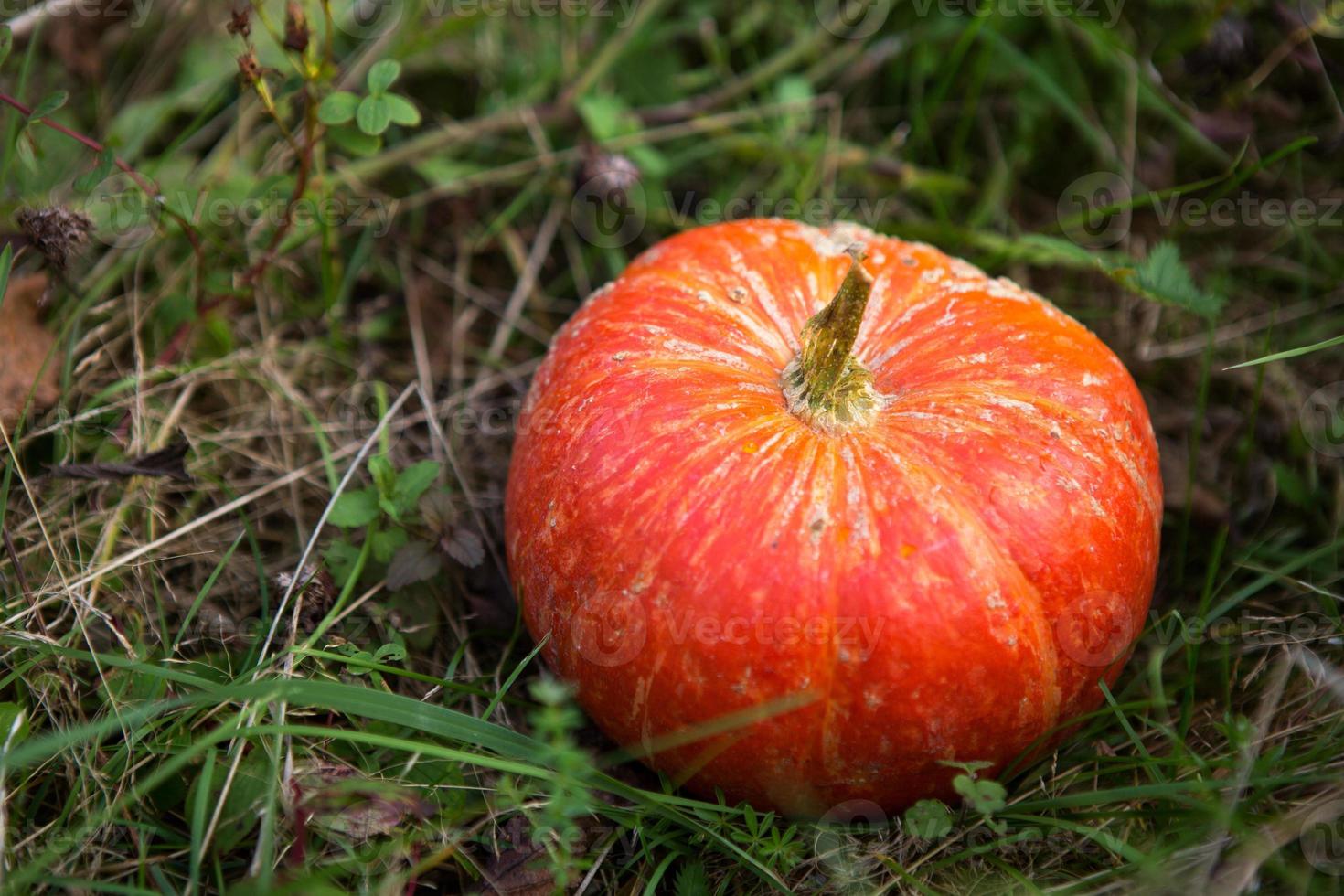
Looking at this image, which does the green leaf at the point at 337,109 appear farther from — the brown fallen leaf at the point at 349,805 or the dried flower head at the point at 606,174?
the brown fallen leaf at the point at 349,805

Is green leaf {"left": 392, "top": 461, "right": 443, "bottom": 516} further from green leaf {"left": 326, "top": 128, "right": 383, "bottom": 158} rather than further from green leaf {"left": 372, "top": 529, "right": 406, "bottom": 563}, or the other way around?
green leaf {"left": 326, "top": 128, "right": 383, "bottom": 158}

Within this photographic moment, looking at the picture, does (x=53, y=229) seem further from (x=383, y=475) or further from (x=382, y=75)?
(x=383, y=475)

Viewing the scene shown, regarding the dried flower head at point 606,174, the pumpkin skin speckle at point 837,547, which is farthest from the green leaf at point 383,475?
the dried flower head at point 606,174

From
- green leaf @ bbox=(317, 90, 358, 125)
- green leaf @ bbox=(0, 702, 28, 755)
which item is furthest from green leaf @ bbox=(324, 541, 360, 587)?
green leaf @ bbox=(317, 90, 358, 125)

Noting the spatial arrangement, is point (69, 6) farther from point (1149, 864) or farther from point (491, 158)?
point (1149, 864)

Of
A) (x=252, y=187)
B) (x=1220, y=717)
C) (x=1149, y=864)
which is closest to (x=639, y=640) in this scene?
(x=1149, y=864)

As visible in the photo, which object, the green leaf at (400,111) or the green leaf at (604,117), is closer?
the green leaf at (400,111)
